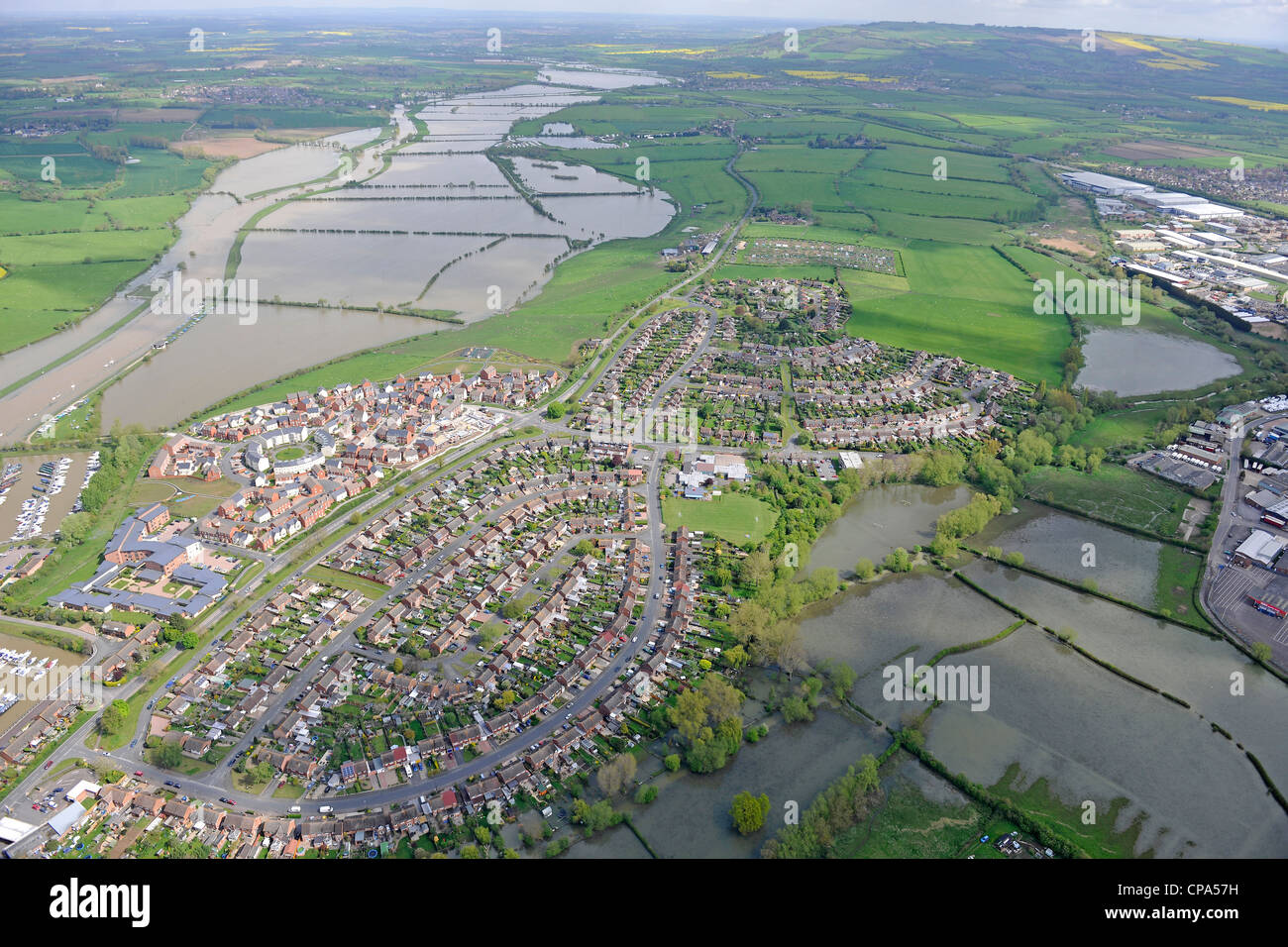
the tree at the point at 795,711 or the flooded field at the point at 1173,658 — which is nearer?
the tree at the point at 795,711

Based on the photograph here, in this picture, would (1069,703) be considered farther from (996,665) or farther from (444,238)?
(444,238)

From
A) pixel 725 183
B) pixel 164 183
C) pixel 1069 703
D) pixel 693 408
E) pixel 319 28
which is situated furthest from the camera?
pixel 319 28

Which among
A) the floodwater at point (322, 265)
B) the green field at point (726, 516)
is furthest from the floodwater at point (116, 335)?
the green field at point (726, 516)

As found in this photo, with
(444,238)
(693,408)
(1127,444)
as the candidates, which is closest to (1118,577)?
(1127,444)

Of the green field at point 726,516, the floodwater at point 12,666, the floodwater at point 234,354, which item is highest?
the floodwater at point 234,354

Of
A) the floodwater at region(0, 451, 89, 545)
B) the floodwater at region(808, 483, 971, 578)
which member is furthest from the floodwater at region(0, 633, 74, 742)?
the floodwater at region(808, 483, 971, 578)

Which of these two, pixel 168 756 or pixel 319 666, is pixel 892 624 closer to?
pixel 319 666

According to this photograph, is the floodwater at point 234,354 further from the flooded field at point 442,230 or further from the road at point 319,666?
the road at point 319,666
